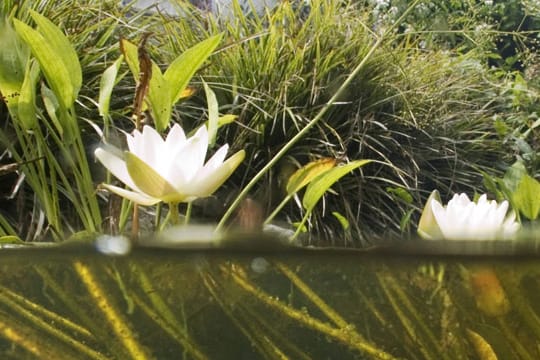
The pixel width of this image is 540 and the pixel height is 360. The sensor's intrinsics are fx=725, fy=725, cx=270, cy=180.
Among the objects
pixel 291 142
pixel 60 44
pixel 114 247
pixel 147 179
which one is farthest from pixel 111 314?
pixel 291 142

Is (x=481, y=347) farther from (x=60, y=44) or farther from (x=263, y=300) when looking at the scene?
(x=60, y=44)

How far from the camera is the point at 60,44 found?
0.37 m

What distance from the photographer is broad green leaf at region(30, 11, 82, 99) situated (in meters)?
0.36

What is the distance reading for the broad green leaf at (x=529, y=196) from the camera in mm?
393

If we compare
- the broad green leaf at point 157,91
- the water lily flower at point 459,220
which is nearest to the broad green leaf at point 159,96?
the broad green leaf at point 157,91

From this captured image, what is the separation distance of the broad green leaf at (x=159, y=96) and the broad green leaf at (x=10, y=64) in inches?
3.1

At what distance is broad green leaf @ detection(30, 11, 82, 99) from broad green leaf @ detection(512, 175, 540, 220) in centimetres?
25

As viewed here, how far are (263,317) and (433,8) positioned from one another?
2060 mm

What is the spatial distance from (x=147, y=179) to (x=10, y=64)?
0.15 meters

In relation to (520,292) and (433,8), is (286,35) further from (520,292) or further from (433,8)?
(520,292)

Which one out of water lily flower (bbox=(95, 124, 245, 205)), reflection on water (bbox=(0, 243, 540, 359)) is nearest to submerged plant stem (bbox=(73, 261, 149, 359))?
reflection on water (bbox=(0, 243, 540, 359))

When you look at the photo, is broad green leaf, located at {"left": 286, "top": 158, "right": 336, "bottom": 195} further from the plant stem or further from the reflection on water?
the reflection on water

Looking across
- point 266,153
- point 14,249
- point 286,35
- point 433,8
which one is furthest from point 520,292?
point 433,8

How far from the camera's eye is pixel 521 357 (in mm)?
186
